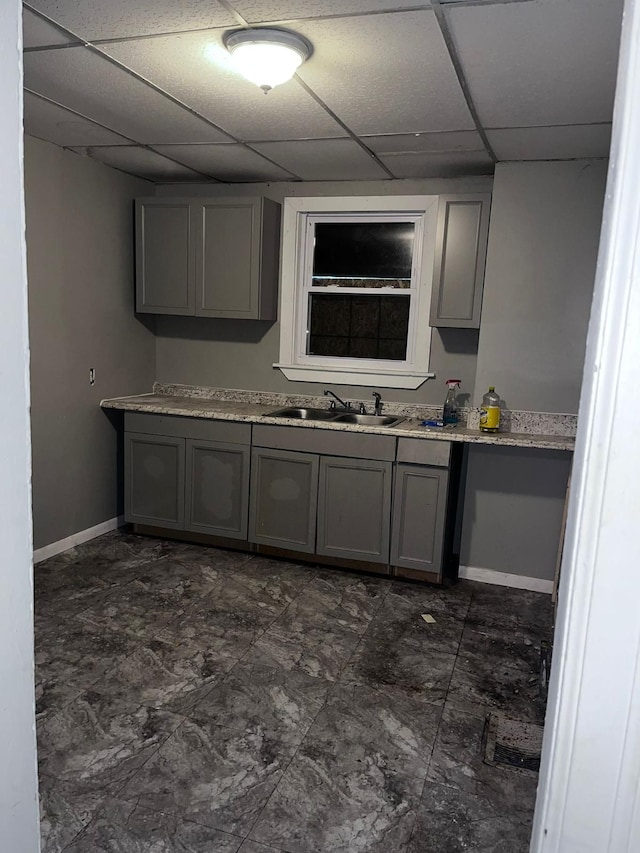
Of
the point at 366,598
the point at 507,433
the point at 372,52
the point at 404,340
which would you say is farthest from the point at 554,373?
the point at 372,52

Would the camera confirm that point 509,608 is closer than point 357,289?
Yes

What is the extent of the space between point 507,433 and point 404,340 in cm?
100

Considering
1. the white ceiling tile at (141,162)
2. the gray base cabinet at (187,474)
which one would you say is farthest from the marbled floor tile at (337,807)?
the white ceiling tile at (141,162)

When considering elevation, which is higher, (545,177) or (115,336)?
(545,177)

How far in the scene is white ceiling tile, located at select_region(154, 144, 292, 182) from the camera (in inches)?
136

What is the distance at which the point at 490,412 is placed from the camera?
3527 mm

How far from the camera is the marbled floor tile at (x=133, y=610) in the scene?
9.79 feet

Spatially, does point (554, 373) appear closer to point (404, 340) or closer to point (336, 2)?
point (404, 340)

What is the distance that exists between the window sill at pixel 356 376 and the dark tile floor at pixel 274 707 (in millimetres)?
1282

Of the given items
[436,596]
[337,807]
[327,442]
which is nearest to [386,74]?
[327,442]

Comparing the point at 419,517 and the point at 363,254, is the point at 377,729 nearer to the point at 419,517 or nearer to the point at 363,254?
the point at 419,517

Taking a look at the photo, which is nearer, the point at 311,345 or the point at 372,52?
the point at 372,52

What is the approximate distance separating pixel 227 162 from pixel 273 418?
156 cm

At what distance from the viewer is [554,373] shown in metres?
3.50
